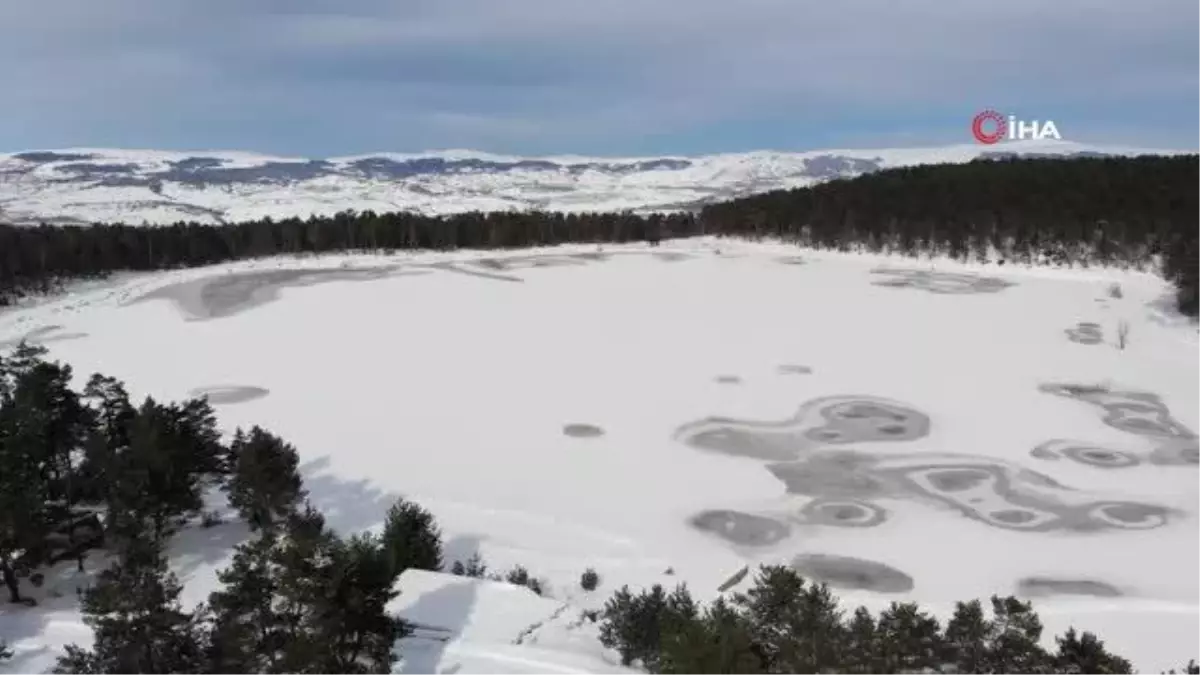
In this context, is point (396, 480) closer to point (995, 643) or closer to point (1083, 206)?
point (995, 643)

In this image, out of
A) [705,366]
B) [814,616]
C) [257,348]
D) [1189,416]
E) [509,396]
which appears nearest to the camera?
[814,616]

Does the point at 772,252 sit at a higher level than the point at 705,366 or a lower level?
higher

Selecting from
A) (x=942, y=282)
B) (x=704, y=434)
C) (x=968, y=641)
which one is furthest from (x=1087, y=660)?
(x=942, y=282)

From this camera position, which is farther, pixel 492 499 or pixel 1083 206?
pixel 1083 206

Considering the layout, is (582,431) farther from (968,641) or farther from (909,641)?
(968,641)

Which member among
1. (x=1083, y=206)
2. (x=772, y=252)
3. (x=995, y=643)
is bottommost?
(x=995, y=643)

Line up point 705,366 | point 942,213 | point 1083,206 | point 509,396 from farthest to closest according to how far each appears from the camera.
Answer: point 942,213 < point 1083,206 < point 705,366 < point 509,396

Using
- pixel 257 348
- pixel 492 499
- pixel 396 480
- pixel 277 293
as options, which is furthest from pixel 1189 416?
pixel 277 293

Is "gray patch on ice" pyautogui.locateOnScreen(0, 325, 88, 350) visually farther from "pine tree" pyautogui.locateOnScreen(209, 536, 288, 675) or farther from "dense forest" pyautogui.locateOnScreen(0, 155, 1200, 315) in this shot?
"pine tree" pyautogui.locateOnScreen(209, 536, 288, 675)
